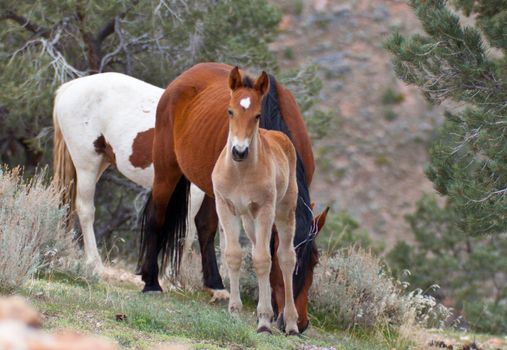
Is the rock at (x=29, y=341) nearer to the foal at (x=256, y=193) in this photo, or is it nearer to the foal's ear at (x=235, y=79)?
the foal at (x=256, y=193)

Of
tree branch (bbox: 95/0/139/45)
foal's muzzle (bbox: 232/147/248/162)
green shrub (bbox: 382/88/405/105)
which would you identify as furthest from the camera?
green shrub (bbox: 382/88/405/105)

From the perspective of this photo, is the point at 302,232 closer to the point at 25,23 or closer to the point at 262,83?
the point at 262,83

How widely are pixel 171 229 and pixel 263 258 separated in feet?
10.4

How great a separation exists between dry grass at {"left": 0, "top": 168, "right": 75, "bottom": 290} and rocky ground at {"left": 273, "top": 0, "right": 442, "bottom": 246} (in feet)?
68.0

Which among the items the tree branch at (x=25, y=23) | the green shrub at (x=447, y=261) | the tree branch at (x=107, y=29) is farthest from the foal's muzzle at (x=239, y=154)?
the green shrub at (x=447, y=261)

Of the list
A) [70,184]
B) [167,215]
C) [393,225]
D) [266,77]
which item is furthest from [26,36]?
[393,225]

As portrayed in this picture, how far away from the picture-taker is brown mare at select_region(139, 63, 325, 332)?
693cm

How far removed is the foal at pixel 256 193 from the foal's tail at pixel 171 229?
2620 mm

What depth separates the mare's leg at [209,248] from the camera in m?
9.02

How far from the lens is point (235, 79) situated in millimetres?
6145

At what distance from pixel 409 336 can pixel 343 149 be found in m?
24.6

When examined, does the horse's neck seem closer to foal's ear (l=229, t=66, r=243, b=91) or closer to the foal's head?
the foal's head

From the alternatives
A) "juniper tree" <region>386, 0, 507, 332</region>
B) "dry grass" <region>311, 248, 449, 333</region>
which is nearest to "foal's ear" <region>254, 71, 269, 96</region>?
"juniper tree" <region>386, 0, 507, 332</region>

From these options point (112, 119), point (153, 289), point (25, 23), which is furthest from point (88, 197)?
point (25, 23)
